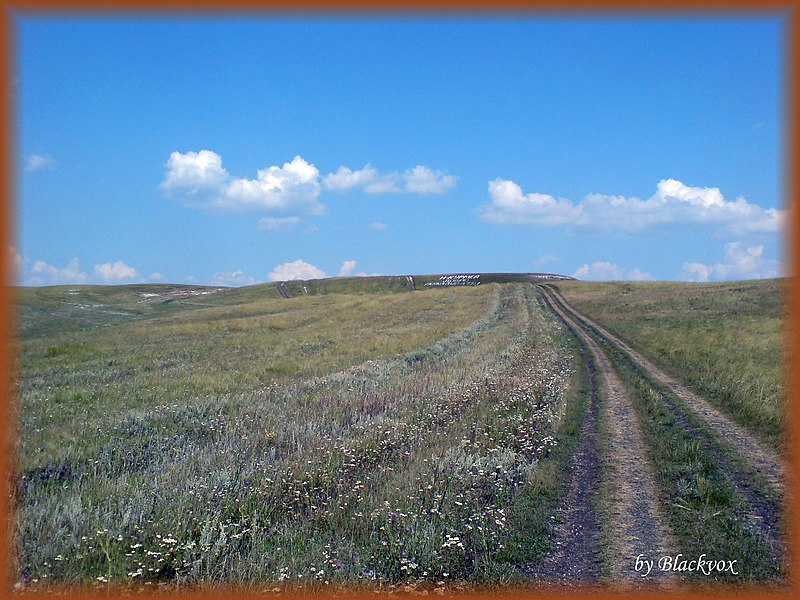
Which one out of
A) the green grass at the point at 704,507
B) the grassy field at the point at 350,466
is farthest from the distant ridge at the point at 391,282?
the green grass at the point at 704,507

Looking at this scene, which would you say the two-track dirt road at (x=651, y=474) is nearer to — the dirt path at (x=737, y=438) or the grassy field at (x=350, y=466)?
the dirt path at (x=737, y=438)

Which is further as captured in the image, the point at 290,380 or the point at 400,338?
the point at 400,338

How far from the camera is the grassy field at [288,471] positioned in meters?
5.97

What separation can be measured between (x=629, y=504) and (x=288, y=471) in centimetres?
512

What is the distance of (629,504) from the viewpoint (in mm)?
7430

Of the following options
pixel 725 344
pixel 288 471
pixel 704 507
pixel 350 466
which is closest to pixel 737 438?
pixel 704 507

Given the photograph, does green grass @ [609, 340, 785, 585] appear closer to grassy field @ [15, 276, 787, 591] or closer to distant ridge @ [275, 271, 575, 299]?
grassy field @ [15, 276, 787, 591]

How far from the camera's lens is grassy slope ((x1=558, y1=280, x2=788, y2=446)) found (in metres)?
13.0

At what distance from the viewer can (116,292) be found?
5221 inches

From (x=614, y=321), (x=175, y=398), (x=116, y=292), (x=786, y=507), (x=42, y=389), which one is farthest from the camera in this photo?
(x=116, y=292)

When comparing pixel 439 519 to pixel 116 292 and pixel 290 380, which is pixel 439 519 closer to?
pixel 290 380

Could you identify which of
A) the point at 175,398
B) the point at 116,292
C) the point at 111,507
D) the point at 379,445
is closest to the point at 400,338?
the point at 175,398

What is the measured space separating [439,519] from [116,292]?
14503cm

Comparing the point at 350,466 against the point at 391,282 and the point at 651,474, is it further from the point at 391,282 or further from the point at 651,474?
the point at 391,282
